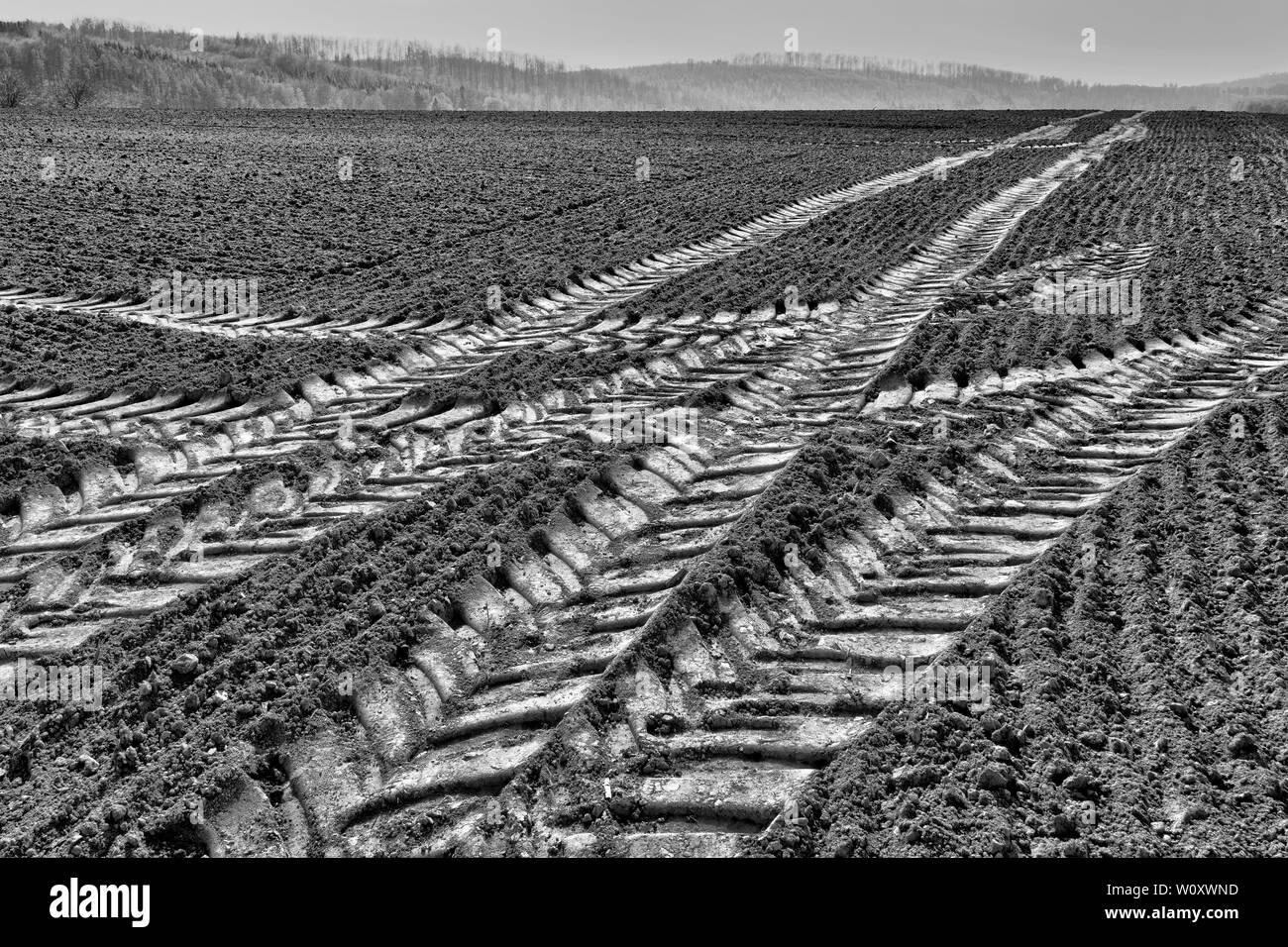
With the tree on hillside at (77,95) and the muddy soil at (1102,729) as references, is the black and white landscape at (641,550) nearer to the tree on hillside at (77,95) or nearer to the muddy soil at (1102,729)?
the muddy soil at (1102,729)

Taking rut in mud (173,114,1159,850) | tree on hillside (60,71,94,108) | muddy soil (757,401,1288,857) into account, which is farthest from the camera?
tree on hillside (60,71,94,108)

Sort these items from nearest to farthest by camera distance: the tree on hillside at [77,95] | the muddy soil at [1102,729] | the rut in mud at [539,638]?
1. the muddy soil at [1102,729]
2. the rut in mud at [539,638]
3. the tree on hillside at [77,95]

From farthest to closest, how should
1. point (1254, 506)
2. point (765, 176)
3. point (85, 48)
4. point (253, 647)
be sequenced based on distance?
point (85, 48) → point (765, 176) → point (1254, 506) → point (253, 647)

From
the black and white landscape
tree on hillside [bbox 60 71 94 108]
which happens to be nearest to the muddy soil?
the black and white landscape

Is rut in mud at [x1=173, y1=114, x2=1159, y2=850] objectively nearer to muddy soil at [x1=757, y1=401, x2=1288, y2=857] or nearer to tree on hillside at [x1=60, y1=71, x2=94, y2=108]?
muddy soil at [x1=757, y1=401, x2=1288, y2=857]

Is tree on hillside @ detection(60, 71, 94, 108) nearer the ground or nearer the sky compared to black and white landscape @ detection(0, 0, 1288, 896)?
nearer the sky

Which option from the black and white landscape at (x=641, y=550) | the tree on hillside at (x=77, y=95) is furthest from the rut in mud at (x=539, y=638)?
the tree on hillside at (x=77, y=95)

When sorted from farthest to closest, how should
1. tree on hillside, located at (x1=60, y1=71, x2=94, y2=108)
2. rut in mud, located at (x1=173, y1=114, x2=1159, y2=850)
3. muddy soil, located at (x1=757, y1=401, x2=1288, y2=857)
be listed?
tree on hillside, located at (x1=60, y1=71, x2=94, y2=108) < rut in mud, located at (x1=173, y1=114, x2=1159, y2=850) < muddy soil, located at (x1=757, y1=401, x2=1288, y2=857)

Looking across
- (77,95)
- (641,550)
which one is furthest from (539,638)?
(77,95)
